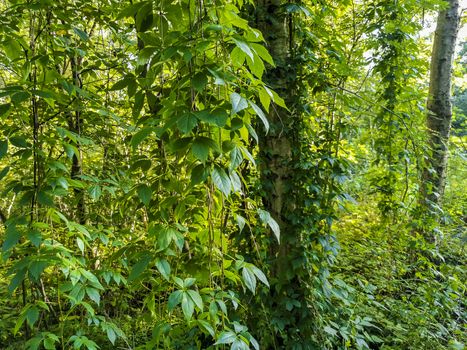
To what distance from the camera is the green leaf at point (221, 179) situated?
2.95ft

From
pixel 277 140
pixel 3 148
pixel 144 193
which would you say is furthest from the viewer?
pixel 277 140

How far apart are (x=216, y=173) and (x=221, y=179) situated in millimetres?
21

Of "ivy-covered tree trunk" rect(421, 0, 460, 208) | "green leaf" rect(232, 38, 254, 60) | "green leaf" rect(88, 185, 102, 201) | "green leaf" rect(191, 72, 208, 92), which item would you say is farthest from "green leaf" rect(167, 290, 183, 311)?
"ivy-covered tree trunk" rect(421, 0, 460, 208)

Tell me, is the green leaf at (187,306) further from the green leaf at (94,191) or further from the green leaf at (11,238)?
the green leaf at (94,191)

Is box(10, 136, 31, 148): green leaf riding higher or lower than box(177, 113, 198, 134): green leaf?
lower

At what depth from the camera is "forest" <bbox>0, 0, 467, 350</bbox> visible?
99cm

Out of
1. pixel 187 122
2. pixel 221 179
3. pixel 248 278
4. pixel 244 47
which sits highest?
pixel 244 47

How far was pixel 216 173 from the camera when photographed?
3.01ft

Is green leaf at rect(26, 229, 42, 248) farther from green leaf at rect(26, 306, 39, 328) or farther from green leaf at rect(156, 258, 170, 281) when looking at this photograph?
green leaf at rect(156, 258, 170, 281)

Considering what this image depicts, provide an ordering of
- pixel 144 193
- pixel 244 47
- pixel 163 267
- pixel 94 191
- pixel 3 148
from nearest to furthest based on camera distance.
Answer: pixel 244 47
pixel 163 267
pixel 144 193
pixel 3 148
pixel 94 191

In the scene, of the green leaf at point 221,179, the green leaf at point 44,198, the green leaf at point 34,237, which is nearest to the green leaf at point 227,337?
the green leaf at point 221,179

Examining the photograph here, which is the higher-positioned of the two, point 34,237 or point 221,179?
point 221,179

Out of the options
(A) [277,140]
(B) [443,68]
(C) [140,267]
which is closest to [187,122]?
(C) [140,267]

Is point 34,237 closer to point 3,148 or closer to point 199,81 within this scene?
point 3,148
